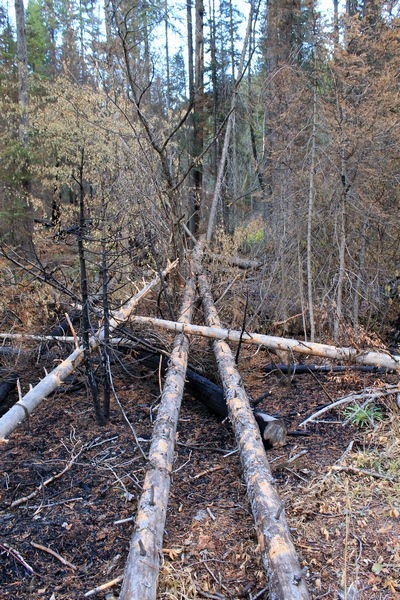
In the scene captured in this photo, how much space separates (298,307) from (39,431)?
4202 millimetres

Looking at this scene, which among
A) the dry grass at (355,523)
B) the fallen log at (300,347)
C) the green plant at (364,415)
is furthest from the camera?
the fallen log at (300,347)

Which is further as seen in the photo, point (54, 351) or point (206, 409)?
point (54, 351)

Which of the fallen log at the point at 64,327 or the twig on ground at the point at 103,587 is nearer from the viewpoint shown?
the twig on ground at the point at 103,587

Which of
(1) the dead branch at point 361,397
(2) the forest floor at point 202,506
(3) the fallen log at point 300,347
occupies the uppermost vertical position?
(3) the fallen log at point 300,347

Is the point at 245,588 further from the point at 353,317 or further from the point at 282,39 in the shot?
A: the point at 282,39

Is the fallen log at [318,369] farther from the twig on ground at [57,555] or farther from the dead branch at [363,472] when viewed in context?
the twig on ground at [57,555]

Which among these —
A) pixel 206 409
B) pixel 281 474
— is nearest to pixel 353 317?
pixel 206 409

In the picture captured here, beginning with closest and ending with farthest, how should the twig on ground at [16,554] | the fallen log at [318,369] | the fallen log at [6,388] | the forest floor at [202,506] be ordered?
the forest floor at [202,506], the twig on ground at [16,554], the fallen log at [318,369], the fallen log at [6,388]

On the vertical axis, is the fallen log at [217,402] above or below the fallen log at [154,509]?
below

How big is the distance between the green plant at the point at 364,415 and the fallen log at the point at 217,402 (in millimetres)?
709

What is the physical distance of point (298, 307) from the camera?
6551mm

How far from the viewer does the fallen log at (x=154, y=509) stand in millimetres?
2076

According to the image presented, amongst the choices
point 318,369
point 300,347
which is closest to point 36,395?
point 300,347

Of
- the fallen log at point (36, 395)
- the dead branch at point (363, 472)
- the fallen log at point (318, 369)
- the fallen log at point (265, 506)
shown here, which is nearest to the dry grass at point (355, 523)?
the dead branch at point (363, 472)
